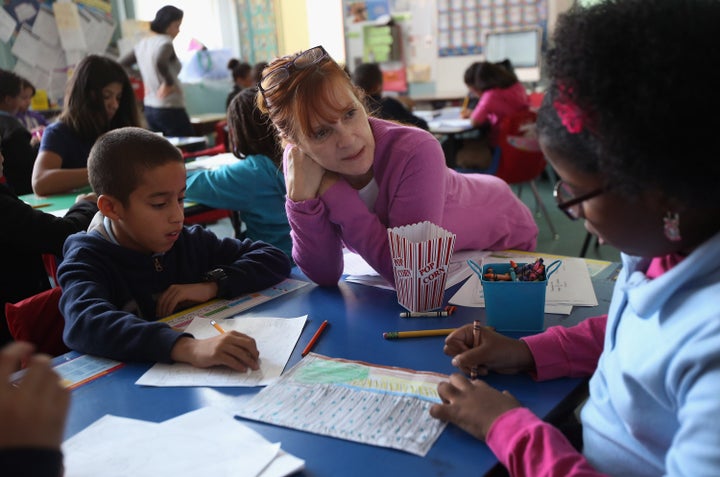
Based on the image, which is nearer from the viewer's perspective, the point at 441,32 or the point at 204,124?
the point at 204,124

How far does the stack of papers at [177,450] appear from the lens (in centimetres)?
78

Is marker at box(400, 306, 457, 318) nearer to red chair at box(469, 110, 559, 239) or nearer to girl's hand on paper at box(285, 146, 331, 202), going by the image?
girl's hand on paper at box(285, 146, 331, 202)

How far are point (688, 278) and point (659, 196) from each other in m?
0.10

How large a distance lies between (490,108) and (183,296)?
3.51 meters

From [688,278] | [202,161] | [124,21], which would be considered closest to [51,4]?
[124,21]

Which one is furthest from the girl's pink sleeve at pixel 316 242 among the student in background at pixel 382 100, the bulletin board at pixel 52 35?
the bulletin board at pixel 52 35

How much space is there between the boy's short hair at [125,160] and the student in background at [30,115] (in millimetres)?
2090

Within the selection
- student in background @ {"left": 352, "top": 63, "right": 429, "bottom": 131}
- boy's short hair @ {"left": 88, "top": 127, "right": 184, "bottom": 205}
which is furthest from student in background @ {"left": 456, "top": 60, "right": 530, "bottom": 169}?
boy's short hair @ {"left": 88, "top": 127, "right": 184, "bottom": 205}

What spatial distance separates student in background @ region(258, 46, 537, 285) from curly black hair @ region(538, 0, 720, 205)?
0.82m

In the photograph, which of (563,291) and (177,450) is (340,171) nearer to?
(563,291)

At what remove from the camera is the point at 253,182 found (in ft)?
7.27

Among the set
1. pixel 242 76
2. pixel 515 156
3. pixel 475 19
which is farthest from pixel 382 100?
pixel 475 19

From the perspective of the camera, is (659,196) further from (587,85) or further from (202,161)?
(202,161)

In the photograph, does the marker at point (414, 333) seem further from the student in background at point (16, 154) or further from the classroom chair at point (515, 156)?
the classroom chair at point (515, 156)
